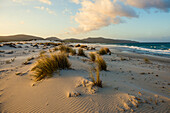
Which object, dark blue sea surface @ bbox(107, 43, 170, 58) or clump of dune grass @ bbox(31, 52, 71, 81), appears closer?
clump of dune grass @ bbox(31, 52, 71, 81)

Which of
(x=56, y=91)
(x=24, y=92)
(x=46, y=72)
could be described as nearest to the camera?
(x=56, y=91)

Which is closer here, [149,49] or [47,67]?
[47,67]

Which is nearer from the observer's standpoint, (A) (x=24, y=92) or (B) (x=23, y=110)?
(B) (x=23, y=110)

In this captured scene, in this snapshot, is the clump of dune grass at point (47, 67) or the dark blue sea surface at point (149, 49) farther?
the dark blue sea surface at point (149, 49)

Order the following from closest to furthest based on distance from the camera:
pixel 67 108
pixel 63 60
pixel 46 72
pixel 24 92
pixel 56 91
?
pixel 67 108
pixel 56 91
pixel 24 92
pixel 46 72
pixel 63 60

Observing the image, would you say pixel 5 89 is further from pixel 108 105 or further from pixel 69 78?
pixel 108 105

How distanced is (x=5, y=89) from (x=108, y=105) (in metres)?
3.31

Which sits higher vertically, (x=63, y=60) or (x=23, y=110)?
(x=63, y=60)

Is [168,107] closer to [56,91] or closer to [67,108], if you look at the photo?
[67,108]

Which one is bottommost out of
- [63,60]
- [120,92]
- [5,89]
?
[5,89]

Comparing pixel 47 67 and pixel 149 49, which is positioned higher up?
pixel 47 67

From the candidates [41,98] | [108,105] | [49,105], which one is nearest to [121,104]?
[108,105]

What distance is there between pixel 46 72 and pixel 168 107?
3662 mm

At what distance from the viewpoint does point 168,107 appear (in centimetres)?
221
